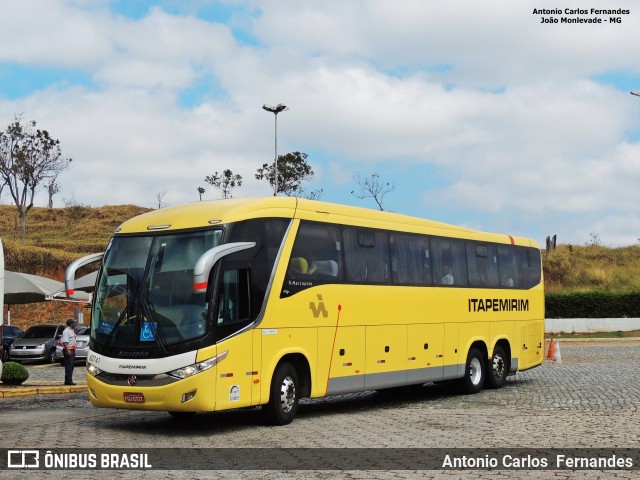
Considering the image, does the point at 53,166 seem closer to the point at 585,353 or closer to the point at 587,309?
the point at 587,309

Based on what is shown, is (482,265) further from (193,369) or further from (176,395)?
(176,395)

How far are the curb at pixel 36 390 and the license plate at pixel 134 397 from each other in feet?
27.0

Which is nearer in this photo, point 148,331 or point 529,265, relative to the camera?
point 148,331

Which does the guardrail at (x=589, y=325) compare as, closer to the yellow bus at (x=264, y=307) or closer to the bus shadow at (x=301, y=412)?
the bus shadow at (x=301, y=412)

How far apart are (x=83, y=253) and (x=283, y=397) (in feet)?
173

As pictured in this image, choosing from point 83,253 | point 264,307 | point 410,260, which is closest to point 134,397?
point 264,307

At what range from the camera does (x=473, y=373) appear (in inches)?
848

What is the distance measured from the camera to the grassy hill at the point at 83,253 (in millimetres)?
59594

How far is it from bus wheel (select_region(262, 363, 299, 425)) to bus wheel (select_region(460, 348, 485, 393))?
6.71 m

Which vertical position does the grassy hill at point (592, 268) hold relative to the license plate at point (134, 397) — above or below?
above

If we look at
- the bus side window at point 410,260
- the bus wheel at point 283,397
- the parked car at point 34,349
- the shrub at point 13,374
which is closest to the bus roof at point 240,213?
the bus side window at point 410,260

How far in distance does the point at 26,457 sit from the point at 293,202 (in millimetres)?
6523

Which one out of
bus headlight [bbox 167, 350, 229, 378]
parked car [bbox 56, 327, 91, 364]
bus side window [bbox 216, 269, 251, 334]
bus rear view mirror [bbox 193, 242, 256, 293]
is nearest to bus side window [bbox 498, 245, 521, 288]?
bus side window [bbox 216, 269, 251, 334]

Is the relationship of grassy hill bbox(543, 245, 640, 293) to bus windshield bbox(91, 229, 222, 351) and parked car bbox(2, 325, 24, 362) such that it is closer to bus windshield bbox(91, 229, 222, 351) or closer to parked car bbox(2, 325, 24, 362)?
parked car bbox(2, 325, 24, 362)
